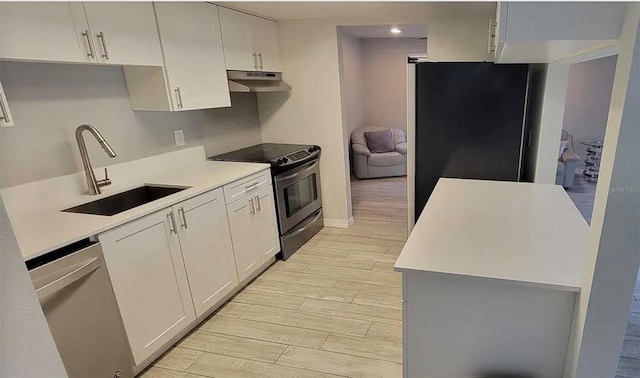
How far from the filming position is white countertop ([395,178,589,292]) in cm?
119

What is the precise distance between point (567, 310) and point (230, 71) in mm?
2701

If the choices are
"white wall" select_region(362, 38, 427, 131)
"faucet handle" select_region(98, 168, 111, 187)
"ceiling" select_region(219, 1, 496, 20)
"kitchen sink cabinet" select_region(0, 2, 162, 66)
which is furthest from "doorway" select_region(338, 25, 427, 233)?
"kitchen sink cabinet" select_region(0, 2, 162, 66)

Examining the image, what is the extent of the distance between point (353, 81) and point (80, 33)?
15.2 feet

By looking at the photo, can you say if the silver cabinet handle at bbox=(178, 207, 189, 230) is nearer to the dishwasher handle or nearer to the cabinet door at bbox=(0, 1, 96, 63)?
the dishwasher handle

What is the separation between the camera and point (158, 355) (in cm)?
208

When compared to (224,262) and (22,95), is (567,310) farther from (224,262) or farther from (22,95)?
(22,95)

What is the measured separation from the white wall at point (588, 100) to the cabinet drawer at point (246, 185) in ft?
17.0

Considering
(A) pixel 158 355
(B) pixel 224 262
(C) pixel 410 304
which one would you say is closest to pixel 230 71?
(B) pixel 224 262

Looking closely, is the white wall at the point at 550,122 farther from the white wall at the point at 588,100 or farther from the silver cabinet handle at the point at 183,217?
the white wall at the point at 588,100

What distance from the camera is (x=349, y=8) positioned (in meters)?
2.95

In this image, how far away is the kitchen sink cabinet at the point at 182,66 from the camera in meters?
2.31

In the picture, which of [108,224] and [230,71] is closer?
[108,224]

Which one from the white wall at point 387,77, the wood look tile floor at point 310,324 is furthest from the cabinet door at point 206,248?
the white wall at point 387,77

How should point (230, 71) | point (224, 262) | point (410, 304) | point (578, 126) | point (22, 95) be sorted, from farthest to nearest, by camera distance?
point (578, 126)
point (230, 71)
point (224, 262)
point (22, 95)
point (410, 304)
